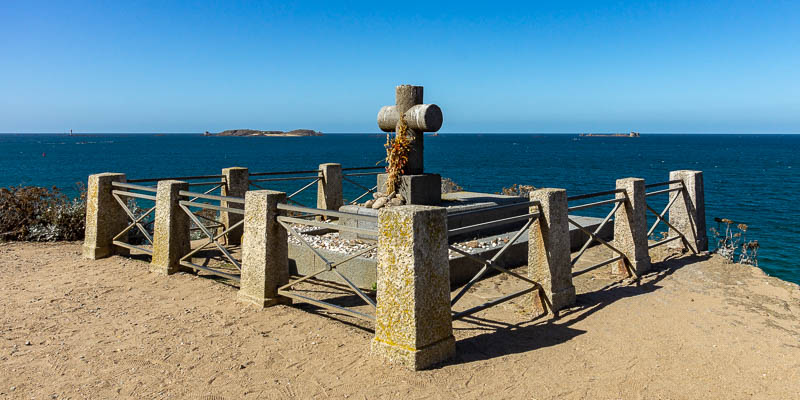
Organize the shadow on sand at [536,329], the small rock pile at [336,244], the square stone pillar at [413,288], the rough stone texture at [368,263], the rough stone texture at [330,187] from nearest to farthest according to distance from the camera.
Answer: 1. the square stone pillar at [413,288]
2. the shadow on sand at [536,329]
3. the rough stone texture at [368,263]
4. the small rock pile at [336,244]
5. the rough stone texture at [330,187]

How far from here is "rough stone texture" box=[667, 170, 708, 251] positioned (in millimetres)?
9422

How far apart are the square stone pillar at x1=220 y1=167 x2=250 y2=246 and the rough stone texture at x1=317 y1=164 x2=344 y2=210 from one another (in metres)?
1.95

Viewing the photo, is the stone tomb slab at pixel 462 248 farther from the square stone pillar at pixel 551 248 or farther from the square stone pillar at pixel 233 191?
the square stone pillar at pixel 233 191

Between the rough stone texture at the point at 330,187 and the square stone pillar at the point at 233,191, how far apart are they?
1.95 metres

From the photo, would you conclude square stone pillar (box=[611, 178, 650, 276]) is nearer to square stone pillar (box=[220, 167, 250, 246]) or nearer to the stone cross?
the stone cross

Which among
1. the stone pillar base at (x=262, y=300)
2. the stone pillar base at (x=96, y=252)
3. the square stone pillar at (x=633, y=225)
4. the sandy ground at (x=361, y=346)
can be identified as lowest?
the sandy ground at (x=361, y=346)

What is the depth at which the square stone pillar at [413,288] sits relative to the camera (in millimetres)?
4633

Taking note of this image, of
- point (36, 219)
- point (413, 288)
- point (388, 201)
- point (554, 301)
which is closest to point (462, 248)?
point (388, 201)

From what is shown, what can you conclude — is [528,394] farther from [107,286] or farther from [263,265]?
[107,286]

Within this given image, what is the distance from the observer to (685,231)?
9641 mm

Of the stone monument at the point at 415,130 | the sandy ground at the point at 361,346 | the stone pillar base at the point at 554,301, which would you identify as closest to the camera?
the sandy ground at the point at 361,346

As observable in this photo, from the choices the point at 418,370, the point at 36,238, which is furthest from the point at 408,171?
the point at 36,238

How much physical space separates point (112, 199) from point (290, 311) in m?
4.60

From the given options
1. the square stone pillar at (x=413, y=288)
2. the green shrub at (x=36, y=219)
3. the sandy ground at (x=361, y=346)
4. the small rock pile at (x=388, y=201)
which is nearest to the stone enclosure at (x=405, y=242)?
the square stone pillar at (x=413, y=288)
